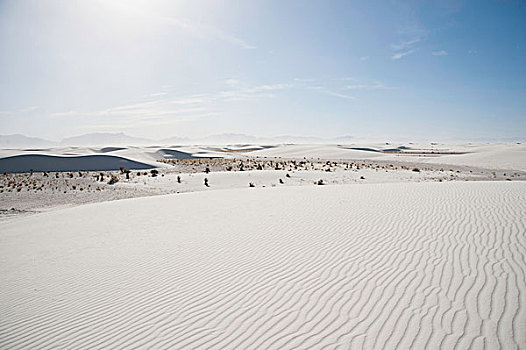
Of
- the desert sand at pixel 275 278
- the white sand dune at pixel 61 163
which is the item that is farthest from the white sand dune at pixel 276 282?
the white sand dune at pixel 61 163

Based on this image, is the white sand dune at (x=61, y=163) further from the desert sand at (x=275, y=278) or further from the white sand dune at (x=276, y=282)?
the white sand dune at (x=276, y=282)

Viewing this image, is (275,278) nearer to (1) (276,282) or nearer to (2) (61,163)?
(1) (276,282)

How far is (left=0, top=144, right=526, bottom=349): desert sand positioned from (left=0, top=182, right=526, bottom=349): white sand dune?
2 cm

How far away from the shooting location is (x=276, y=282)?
13.7 feet

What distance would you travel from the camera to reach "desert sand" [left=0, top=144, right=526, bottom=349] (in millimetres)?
3039

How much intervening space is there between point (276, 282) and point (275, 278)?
14 centimetres

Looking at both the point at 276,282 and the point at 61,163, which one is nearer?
the point at 276,282

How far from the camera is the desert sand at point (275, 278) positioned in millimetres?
3039

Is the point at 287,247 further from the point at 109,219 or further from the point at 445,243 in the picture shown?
the point at 109,219

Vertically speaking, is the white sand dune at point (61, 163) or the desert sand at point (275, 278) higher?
the white sand dune at point (61, 163)

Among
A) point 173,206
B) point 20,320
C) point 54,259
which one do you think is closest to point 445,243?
point 20,320

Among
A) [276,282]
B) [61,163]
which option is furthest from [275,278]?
[61,163]

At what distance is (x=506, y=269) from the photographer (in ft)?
13.5

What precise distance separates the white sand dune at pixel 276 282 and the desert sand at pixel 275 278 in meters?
0.02
